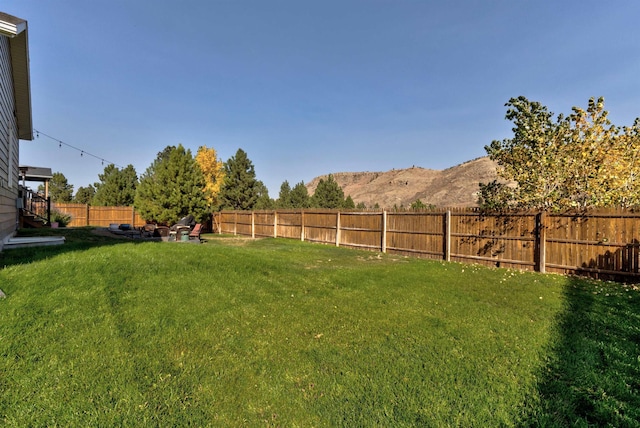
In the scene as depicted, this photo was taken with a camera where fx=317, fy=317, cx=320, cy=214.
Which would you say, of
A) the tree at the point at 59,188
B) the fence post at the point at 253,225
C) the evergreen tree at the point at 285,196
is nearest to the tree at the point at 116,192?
the tree at the point at 59,188

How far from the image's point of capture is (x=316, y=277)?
6.82 m

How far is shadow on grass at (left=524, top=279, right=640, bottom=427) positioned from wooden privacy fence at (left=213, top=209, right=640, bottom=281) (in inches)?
107

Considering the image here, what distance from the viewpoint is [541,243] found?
28.2 feet

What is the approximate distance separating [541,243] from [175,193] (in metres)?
20.4

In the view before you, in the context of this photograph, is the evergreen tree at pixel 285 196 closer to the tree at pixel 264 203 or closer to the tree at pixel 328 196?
the tree at pixel 264 203

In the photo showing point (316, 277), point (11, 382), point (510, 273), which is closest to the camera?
point (11, 382)

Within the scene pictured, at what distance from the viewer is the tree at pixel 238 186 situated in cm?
3323

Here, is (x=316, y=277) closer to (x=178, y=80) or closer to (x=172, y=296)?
(x=172, y=296)

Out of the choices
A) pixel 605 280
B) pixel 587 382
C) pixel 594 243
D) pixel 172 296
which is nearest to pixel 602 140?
pixel 594 243

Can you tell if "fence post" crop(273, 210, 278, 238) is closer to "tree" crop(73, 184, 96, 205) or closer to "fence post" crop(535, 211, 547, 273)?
"fence post" crop(535, 211, 547, 273)

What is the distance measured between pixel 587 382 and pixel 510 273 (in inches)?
227

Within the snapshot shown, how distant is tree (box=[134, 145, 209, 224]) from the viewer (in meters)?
21.4

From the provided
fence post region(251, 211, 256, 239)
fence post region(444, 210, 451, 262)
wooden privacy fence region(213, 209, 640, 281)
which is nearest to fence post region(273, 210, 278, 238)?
fence post region(251, 211, 256, 239)

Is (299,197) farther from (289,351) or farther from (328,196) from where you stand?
(289,351)
